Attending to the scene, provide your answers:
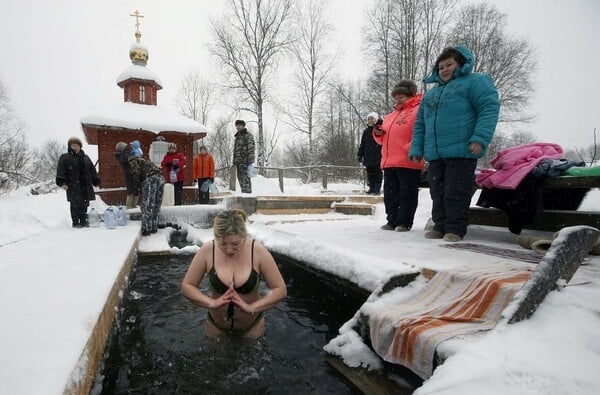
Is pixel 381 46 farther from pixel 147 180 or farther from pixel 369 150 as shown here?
pixel 147 180

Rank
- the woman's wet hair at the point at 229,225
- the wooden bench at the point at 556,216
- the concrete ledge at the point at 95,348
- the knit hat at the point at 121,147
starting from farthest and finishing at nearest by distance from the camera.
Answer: the knit hat at the point at 121,147, the wooden bench at the point at 556,216, the woman's wet hair at the point at 229,225, the concrete ledge at the point at 95,348

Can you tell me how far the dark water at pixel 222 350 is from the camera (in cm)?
216

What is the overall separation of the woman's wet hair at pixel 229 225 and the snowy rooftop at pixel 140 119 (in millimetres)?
10064

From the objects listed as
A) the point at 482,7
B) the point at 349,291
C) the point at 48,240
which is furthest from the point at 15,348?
the point at 482,7

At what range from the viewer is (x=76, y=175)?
6.47m

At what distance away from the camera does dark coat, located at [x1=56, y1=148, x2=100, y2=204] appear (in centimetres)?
638

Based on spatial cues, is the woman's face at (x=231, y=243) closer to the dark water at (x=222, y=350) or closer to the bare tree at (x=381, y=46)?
the dark water at (x=222, y=350)

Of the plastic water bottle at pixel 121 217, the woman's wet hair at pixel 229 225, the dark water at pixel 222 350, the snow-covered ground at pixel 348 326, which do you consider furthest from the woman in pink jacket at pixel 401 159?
the plastic water bottle at pixel 121 217

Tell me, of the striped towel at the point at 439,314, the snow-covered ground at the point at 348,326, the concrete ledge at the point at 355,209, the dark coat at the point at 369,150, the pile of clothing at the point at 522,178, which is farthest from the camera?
the dark coat at the point at 369,150

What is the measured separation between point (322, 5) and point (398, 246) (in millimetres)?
20297

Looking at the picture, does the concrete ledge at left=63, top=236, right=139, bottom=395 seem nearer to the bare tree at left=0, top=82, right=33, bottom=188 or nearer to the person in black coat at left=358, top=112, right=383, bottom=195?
the person in black coat at left=358, top=112, right=383, bottom=195

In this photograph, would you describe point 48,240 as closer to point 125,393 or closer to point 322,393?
point 125,393

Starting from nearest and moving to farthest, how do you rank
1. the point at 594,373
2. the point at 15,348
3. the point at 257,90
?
1. the point at 594,373
2. the point at 15,348
3. the point at 257,90

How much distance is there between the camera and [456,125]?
3307 millimetres
